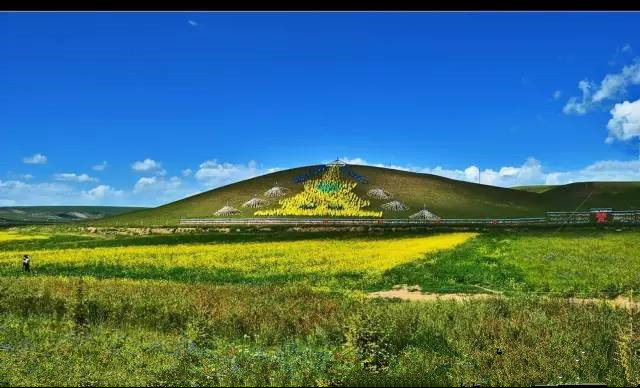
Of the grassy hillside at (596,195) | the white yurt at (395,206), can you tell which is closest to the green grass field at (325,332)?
the white yurt at (395,206)

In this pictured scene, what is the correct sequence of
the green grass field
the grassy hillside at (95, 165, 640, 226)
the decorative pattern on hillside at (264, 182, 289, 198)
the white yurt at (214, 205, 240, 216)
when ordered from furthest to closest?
the decorative pattern on hillside at (264, 182, 289, 198) < the grassy hillside at (95, 165, 640, 226) < the white yurt at (214, 205, 240, 216) < the green grass field

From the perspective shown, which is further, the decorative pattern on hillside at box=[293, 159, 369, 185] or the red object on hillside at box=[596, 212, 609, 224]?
the decorative pattern on hillside at box=[293, 159, 369, 185]

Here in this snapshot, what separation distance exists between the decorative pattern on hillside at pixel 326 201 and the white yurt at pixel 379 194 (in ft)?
16.2

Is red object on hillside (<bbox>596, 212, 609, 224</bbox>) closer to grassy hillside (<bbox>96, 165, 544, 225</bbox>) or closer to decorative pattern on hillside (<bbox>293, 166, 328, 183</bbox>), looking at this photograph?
grassy hillside (<bbox>96, 165, 544, 225</bbox>)

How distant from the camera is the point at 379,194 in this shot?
138 metres

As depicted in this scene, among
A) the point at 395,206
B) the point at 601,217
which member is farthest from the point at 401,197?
the point at 601,217

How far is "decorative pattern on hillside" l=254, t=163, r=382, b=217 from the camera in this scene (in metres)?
121

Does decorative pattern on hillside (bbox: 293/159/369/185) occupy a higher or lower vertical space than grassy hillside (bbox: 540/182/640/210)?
higher

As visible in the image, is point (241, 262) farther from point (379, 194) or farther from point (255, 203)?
point (379, 194)

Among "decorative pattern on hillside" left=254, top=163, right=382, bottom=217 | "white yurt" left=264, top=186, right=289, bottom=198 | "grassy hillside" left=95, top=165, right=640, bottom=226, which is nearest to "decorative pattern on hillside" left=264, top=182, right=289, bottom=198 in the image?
"white yurt" left=264, top=186, right=289, bottom=198

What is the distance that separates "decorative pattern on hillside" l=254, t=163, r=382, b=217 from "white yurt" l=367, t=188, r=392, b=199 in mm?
4932

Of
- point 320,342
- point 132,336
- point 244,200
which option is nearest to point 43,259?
point 132,336
